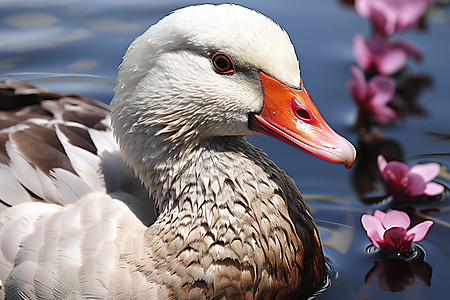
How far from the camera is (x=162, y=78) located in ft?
10.5

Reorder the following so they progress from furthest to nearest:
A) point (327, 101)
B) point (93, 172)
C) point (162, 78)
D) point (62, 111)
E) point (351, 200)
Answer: point (327, 101)
point (351, 200)
point (62, 111)
point (93, 172)
point (162, 78)

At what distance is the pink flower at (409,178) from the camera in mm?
4168

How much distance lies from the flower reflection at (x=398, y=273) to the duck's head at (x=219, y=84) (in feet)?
2.94

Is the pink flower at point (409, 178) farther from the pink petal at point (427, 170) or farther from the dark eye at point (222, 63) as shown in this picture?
the dark eye at point (222, 63)

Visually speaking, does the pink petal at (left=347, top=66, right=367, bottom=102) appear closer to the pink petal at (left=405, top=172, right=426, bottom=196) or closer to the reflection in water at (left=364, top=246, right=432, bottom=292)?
the pink petal at (left=405, top=172, right=426, bottom=196)

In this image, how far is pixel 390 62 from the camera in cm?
532

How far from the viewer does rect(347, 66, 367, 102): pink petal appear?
16.0ft

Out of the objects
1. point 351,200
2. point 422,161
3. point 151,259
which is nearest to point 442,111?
point 422,161

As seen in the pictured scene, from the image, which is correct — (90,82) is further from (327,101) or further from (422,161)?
(422,161)

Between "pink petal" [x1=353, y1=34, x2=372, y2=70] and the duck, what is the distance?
6.58 feet

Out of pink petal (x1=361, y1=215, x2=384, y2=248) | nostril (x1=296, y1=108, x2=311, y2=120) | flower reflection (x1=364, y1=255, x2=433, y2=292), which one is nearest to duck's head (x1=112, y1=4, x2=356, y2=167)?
nostril (x1=296, y1=108, x2=311, y2=120)

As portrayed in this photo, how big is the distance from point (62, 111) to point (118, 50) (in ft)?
6.32

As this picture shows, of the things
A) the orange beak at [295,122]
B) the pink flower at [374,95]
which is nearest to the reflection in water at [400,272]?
the orange beak at [295,122]

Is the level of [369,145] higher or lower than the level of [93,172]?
lower
